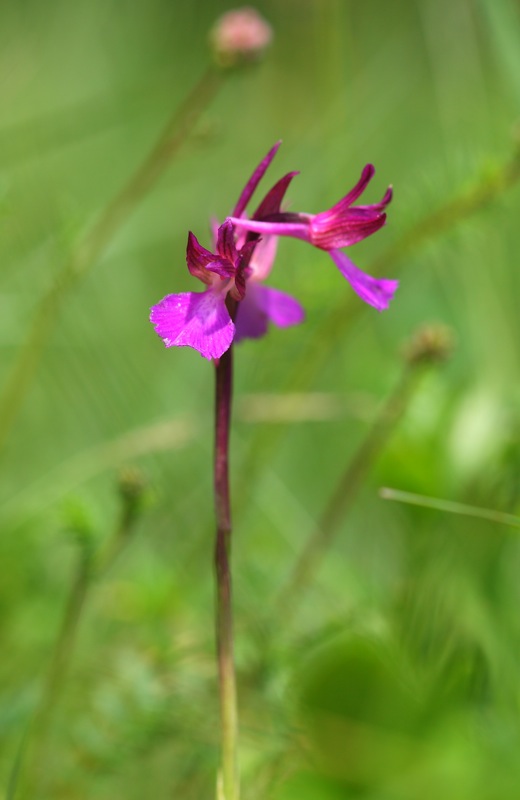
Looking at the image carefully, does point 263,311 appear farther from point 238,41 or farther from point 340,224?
point 238,41

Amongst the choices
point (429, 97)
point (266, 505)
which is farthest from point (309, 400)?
point (429, 97)

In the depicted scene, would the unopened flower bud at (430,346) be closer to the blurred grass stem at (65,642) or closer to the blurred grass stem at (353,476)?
the blurred grass stem at (353,476)

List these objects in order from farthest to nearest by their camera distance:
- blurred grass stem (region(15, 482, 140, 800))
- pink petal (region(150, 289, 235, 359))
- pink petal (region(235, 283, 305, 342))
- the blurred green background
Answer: the blurred green background, blurred grass stem (region(15, 482, 140, 800)), pink petal (region(235, 283, 305, 342)), pink petal (region(150, 289, 235, 359))

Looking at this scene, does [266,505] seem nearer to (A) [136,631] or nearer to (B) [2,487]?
(A) [136,631]

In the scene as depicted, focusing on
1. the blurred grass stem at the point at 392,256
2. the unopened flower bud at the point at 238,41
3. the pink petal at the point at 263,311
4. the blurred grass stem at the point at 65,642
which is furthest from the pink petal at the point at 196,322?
the unopened flower bud at the point at 238,41

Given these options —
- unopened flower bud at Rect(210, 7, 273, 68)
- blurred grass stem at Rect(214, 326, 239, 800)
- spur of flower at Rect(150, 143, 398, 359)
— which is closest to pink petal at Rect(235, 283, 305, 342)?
spur of flower at Rect(150, 143, 398, 359)

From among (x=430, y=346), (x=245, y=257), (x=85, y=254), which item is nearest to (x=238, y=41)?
(x=85, y=254)

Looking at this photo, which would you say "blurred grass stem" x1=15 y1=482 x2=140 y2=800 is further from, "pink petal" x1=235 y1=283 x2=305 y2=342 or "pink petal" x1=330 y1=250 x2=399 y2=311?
"pink petal" x1=330 y1=250 x2=399 y2=311
